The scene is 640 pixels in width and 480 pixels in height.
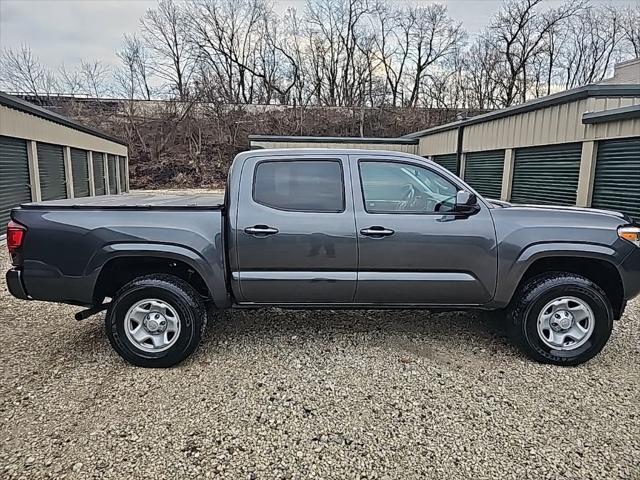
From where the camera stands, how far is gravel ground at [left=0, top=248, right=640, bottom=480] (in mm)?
2338

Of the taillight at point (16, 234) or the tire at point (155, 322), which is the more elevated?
the taillight at point (16, 234)

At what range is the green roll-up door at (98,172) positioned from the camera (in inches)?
706

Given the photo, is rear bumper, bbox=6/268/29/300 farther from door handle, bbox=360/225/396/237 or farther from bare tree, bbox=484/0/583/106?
bare tree, bbox=484/0/583/106

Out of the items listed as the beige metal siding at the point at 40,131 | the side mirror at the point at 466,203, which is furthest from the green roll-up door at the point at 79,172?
the side mirror at the point at 466,203

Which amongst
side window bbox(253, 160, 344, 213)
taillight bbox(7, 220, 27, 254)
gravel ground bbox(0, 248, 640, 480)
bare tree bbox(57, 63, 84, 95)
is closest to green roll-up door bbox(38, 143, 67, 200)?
gravel ground bbox(0, 248, 640, 480)

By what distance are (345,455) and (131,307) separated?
6.69ft

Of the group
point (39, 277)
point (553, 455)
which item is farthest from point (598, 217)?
point (39, 277)

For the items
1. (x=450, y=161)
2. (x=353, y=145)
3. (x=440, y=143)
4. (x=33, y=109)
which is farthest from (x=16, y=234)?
(x=353, y=145)

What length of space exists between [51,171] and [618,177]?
46.9 feet

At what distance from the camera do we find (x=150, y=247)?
3342 mm

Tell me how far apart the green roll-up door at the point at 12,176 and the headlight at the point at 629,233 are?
37.4ft

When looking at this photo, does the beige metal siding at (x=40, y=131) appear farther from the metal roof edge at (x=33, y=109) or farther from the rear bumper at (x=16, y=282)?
the rear bumper at (x=16, y=282)

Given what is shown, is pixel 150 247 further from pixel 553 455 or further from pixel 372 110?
pixel 372 110

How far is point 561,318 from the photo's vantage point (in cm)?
352
